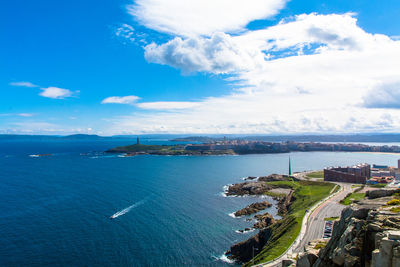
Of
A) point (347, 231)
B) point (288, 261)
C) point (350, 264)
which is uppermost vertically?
point (347, 231)

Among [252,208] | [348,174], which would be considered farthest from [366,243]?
[348,174]

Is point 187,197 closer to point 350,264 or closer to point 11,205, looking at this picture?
point 11,205

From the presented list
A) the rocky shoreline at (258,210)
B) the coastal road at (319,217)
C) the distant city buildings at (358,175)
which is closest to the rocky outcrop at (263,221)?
the rocky shoreline at (258,210)

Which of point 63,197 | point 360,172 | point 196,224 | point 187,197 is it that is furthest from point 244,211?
point 360,172

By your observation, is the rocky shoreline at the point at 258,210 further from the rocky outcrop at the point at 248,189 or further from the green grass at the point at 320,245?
the green grass at the point at 320,245

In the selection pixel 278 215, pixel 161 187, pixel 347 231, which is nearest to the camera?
pixel 347 231

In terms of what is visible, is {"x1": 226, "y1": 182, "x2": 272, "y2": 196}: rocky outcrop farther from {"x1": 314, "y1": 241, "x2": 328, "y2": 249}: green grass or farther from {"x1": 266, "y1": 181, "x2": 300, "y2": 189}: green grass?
{"x1": 314, "y1": 241, "x2": 328, "y2": 249}: green grass

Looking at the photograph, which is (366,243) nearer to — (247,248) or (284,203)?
(247,248)
